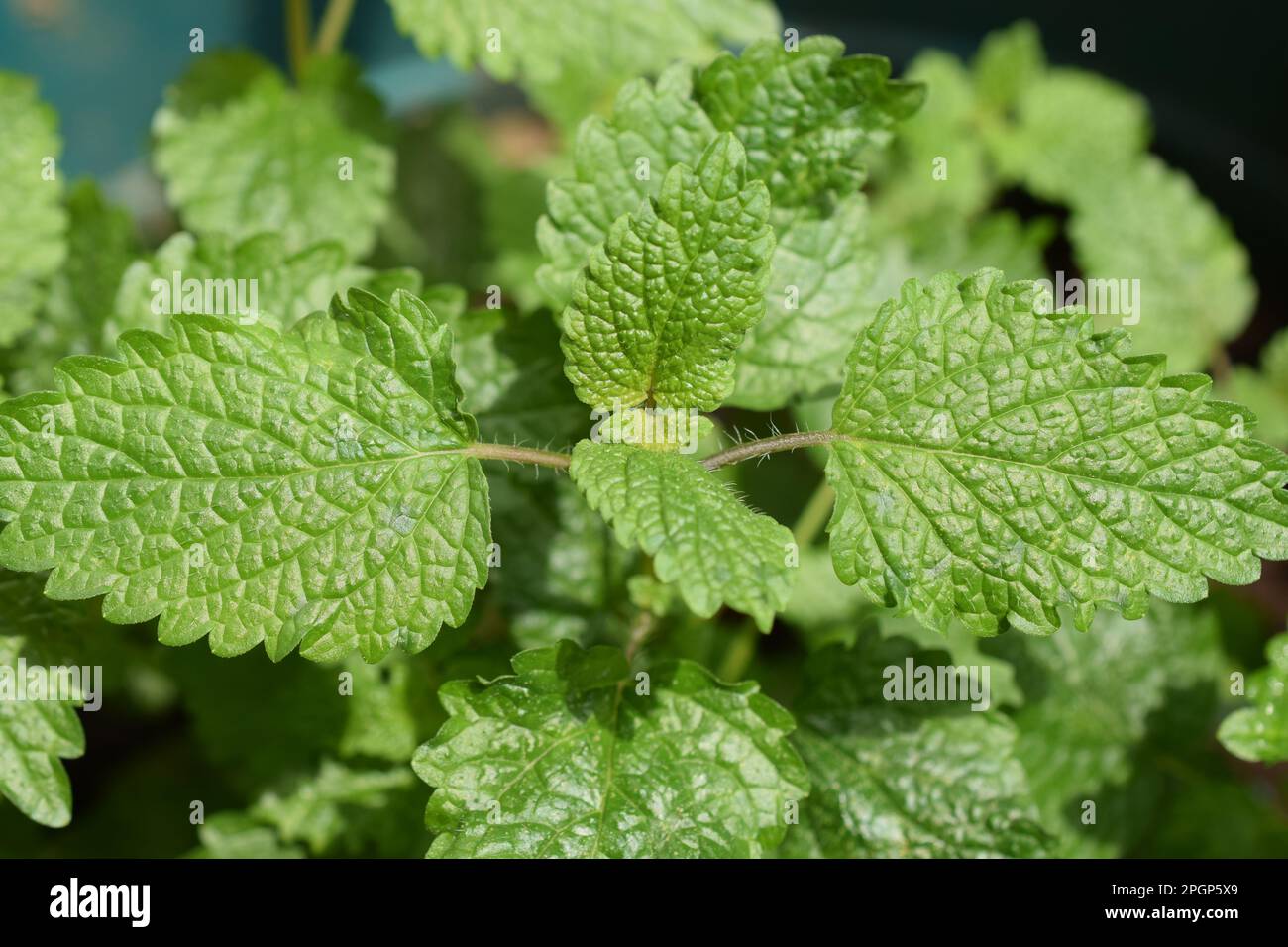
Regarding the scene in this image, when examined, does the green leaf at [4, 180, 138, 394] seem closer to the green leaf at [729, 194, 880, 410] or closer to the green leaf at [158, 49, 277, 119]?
the green leaf at [158, 49, 277, 119]

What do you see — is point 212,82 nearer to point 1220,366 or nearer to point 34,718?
point 34,718

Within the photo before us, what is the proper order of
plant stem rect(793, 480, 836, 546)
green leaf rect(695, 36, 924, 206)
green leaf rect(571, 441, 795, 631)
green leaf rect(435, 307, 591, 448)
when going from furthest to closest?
plant stem rect(793, 480, 836, 546), green leaf rect(435, 307, 591, 448), green leaf rect(695, 36, 924, 206), green leaf rect(571, 441, 795, 631)

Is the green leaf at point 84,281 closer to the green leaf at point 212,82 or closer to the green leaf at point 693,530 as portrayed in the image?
the green leaf at point 212,82

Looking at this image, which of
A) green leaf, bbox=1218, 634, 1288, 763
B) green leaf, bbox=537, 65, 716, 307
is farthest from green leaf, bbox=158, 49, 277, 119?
green leaf, bbox=1218, 634, 1288, 763

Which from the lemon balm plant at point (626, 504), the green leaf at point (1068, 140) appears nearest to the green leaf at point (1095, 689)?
the lemon balm plant at point (626, 504)

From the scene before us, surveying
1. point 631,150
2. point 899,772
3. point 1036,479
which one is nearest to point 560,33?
point 631,150

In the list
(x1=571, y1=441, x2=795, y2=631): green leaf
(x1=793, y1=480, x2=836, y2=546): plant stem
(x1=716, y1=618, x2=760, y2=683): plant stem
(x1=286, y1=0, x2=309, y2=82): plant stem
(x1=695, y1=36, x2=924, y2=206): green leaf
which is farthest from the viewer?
(x1=286, y1=0, x2=309, y2=82): plant stem
